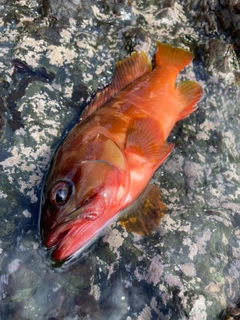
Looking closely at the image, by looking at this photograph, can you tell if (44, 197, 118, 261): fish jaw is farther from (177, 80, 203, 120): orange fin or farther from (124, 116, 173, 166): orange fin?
(177, 80, 203, 120): orange fin

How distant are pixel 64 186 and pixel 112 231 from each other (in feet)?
1.93

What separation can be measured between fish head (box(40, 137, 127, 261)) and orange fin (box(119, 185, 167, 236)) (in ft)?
0.85

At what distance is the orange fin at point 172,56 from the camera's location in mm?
3572

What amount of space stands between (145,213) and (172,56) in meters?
1.67

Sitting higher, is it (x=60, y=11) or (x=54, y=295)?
(x=60, y=11)

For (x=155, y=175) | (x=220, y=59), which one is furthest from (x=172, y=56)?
(x=155, y=175)

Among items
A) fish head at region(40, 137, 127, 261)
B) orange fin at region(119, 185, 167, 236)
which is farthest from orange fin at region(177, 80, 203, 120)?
fish head at region(40, 137, 127, 261)

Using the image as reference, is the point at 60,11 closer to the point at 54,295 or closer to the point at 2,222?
the point at 2,222

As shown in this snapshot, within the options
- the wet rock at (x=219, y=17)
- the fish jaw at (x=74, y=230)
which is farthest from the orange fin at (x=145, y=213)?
the wet rock at (x=219, y=17)

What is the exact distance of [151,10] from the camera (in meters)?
4.12

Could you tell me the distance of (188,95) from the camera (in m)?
3.51

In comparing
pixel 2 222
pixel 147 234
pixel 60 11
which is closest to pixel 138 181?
pixel 147 234

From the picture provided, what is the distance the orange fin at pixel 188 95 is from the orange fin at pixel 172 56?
182 millimetres

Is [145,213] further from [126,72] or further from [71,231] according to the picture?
[126,72]
